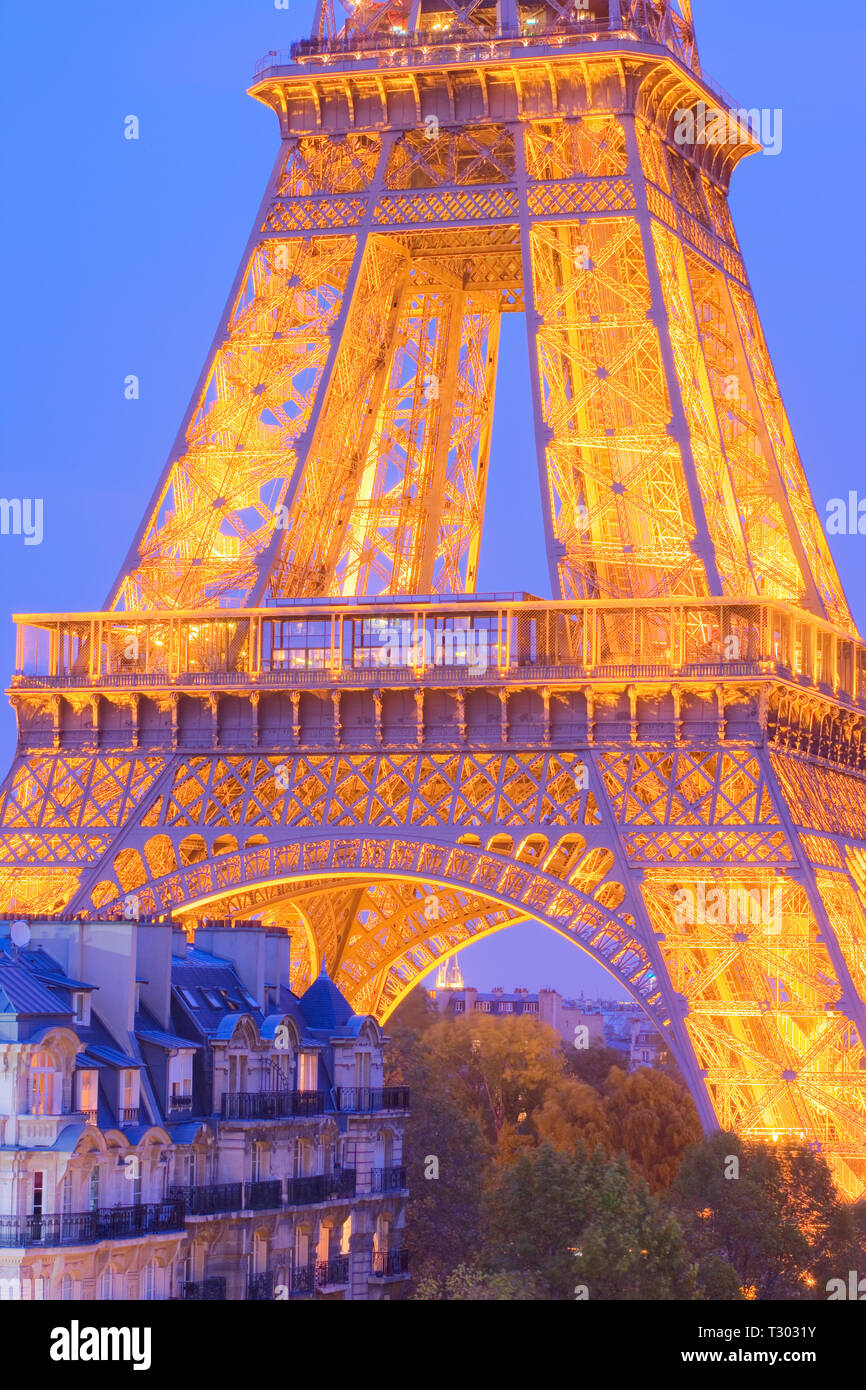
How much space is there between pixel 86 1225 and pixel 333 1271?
9891 mm

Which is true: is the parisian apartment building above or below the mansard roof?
below

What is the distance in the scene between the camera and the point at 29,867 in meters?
66.6

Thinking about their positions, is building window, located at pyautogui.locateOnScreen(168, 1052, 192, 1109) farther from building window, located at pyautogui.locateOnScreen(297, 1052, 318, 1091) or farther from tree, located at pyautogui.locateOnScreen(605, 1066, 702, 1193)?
tree, located at pyautogui.locateOnScreen(605, 1066, 702, 1193)

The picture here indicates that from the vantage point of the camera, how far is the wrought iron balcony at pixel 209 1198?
48.9 meters

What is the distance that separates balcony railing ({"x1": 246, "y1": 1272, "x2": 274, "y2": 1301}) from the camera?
50.3 m

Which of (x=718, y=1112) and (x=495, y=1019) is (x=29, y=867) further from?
(x=495, y=1019)

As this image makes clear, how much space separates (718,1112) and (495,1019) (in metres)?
74.2

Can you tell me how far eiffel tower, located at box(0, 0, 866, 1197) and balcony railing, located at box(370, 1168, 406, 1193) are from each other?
5.97 meters

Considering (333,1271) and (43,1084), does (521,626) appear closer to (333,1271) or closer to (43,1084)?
(333,1271)

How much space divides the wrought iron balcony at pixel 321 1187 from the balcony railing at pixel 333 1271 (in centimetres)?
104

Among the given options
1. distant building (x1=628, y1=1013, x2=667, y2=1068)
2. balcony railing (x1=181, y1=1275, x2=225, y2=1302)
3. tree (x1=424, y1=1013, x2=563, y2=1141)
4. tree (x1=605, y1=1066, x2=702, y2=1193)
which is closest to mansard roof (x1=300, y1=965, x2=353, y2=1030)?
balcony railing (x1=181, y1=1275, x2=225, y2=1302)

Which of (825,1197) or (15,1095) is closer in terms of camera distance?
(15,1095)
